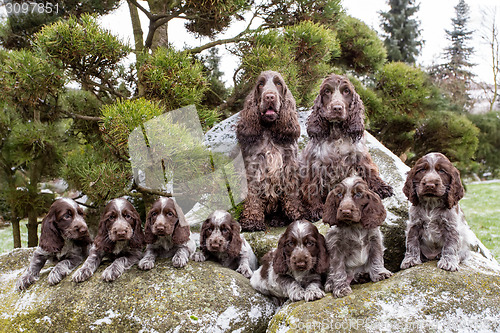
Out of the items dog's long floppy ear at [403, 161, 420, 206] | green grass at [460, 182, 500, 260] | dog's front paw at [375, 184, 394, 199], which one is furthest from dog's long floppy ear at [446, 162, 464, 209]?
green grass at [460, 182, 500, 260]

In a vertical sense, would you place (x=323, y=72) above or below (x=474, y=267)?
above

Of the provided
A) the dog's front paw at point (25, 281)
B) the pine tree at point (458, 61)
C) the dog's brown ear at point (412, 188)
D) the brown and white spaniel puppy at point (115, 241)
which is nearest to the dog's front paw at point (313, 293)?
the dog's brown ear at point (412, 188)

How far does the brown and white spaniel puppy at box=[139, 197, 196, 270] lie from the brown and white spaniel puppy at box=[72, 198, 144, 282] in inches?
5.0

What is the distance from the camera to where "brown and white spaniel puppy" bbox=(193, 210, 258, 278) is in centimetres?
390

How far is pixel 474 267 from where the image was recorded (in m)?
3.41

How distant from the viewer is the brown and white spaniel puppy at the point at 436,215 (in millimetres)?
3209

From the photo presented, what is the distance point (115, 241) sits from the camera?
3.89 meters

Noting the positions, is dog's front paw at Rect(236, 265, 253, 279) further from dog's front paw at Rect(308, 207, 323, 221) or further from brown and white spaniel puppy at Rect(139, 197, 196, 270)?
dog's front paw at Rect(308, 207, 323, 221)

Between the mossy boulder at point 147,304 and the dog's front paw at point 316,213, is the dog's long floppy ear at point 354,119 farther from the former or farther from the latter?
the mossy boulder at point 147,304

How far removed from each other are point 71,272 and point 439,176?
11.5ft

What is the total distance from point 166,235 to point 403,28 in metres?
20.9

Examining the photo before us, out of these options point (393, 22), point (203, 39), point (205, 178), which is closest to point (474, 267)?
point (205, 178)

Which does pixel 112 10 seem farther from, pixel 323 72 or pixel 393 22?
pixel 393 22

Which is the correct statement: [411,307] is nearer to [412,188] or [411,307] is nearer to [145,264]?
→ [412,188]
